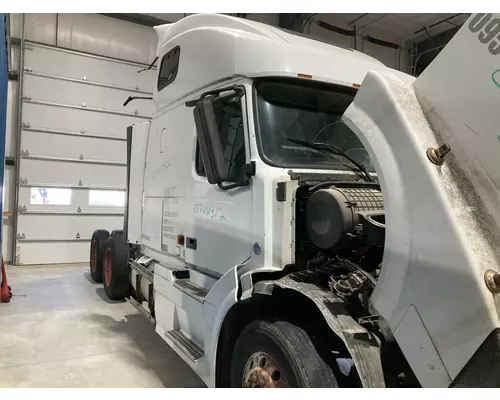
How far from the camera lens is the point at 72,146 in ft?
28.3

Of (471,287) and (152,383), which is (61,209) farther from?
(471,287)

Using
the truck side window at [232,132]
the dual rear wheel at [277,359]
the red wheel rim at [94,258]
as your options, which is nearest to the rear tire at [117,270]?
the red wheel rim at [94,258]

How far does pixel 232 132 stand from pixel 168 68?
1.49 m

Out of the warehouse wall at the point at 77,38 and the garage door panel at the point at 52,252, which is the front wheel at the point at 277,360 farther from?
the warehouse wall at the point at 77,38

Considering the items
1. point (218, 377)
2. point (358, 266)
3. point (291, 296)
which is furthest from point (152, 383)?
point (358, 266)

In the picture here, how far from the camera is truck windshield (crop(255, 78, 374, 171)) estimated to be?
2.54 m

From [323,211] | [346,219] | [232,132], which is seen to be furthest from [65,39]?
[346,219]

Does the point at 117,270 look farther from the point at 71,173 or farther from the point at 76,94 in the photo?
the point at 76,94

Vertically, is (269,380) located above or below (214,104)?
below

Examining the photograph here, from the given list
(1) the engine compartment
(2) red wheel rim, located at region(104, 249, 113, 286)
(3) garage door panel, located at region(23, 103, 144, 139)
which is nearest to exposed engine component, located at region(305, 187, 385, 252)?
(1) the engine compartment

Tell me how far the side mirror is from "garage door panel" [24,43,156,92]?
7167mm

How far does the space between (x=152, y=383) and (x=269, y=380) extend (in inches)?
67.6

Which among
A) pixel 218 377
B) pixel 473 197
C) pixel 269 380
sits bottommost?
pixel 218 377

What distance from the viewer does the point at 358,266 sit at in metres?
2.03
